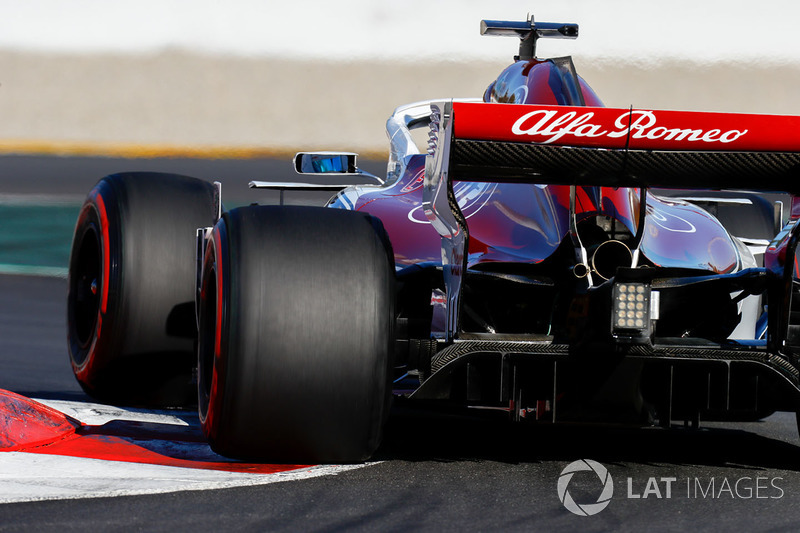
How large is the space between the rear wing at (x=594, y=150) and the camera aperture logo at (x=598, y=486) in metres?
0.61

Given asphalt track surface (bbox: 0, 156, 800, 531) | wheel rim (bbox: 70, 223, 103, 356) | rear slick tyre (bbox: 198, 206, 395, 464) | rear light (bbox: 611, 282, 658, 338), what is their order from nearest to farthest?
asphalt track surface (bbox: 0, 156, 800, 531)
rear slick tyre (bbox: 198, 206, 395, 464)
rear light (bbox: 611, 282, 658, 338)
wheel rim (bbox: 70, 223, 103, 356)

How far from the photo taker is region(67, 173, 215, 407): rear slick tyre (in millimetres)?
5340

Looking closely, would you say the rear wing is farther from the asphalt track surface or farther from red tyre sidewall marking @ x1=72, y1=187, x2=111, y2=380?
red tyre sidewall marking @ x1=72, y1=187, x2=111, y2=380

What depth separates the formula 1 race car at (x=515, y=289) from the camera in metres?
3.79

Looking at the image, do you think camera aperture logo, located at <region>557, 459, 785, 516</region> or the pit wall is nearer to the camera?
camera aperture logo, located at <region>557, 459, 785, 516</region>

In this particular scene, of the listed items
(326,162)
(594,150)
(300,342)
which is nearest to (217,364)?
(300,342)

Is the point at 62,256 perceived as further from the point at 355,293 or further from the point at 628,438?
the point at 355,293

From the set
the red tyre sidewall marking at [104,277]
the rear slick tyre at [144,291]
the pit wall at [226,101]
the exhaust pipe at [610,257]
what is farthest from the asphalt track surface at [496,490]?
the pit wall at [226,101]

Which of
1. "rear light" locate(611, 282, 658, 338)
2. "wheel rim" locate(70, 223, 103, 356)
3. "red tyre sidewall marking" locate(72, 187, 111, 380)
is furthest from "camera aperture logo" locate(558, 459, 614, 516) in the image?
"wheel rim" locate(70, 223, 103, 356)

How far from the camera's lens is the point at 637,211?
4.86 m

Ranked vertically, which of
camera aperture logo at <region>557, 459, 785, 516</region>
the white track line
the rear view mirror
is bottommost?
camera aperture logo at <region>557, 459, 785, 516</region>

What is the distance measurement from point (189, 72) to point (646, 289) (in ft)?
74.1

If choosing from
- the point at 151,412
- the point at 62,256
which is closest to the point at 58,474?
the point at 151,412

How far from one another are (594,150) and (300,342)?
3.78 feet
